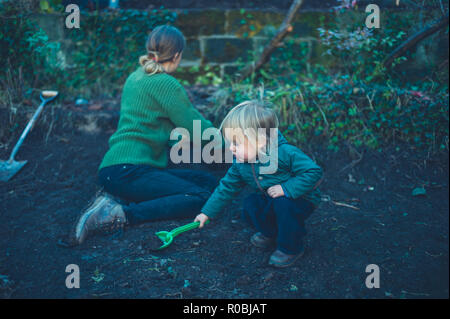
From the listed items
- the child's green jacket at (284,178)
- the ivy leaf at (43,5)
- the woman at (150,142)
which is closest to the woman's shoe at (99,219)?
the woman at (150,142)

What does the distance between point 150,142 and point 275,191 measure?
3.52ft

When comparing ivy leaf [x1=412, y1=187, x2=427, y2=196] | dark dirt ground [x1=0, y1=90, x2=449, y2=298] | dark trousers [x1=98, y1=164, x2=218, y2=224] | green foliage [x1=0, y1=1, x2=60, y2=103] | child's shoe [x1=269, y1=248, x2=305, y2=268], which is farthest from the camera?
green foliage [x1=0, y1=1, x2=60, y2=103]

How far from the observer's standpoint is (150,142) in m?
2.74

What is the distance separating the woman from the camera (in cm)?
261

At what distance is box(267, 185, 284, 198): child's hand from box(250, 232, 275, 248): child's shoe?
39cm

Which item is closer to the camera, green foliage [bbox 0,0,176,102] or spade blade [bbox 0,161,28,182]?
spade blade [bbox 0,161,28,182]

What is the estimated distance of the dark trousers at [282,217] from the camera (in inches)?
82.0

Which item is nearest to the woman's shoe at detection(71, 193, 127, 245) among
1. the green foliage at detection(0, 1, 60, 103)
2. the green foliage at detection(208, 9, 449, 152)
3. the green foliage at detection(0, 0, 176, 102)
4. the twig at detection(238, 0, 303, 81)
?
the green foliage at detection(208, 9, 449, 152)

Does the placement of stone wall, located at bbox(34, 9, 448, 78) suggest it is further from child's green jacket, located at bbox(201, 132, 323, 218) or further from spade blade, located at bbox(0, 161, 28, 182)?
child's green jacket, located at bbox(201, 132, 323, 218)

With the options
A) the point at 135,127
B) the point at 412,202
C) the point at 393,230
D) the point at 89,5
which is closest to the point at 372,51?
the point at 412,202

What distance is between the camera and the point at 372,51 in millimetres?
3869

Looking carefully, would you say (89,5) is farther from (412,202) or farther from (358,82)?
(412,202)

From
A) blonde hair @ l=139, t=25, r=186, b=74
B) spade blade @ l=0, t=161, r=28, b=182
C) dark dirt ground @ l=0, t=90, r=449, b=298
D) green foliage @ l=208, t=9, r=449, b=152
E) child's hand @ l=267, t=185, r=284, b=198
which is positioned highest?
blonde hair @ l=139, t=25, r=186, b=74

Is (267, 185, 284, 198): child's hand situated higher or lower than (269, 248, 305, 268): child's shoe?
higher
